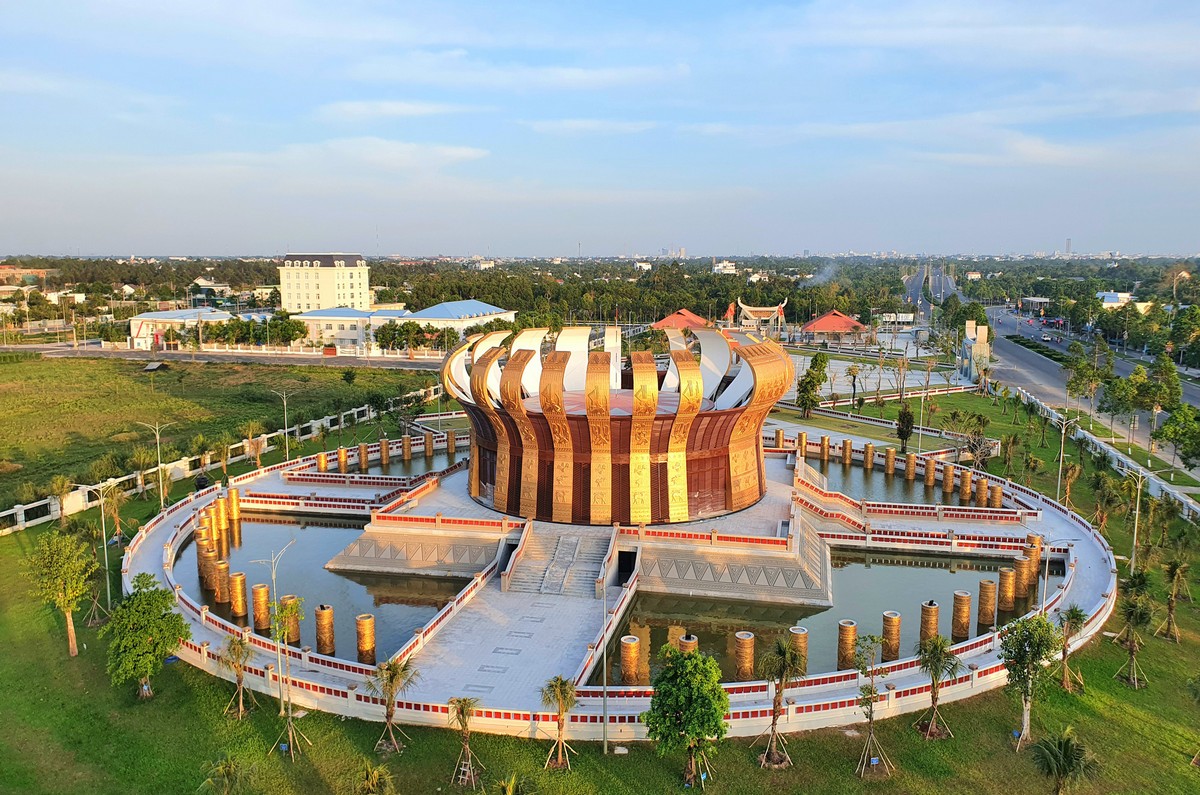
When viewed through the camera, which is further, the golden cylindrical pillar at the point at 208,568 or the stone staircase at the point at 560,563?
the golden cylindrical pillar at the point at 208,568

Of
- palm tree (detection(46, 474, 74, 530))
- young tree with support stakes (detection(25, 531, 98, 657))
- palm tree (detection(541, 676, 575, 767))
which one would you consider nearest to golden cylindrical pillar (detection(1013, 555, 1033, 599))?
palm tree (detection(541, 676, 575, 767))

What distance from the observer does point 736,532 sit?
33500 millimetres

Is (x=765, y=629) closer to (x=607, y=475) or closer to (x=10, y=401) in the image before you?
(x=607, y=475)

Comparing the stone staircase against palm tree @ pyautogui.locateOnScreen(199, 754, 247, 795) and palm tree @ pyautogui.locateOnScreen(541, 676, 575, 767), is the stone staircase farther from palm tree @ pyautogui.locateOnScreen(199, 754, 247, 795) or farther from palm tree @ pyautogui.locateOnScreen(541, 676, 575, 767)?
palm tree @ pyautogui.locateOnScreen(199, 754, 247, 795)

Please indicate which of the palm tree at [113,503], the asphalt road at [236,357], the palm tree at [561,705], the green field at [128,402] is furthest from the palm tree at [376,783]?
the asphalt road at [236,357]

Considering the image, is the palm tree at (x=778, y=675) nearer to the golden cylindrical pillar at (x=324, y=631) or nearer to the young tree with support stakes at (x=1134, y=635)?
the young tree with support stakes at (x=1134, y=635)

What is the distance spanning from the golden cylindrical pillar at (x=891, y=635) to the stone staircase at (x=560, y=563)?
9888 mm

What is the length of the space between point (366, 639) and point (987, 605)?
20.0m

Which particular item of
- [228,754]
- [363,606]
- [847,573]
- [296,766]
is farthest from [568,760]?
[847,573]

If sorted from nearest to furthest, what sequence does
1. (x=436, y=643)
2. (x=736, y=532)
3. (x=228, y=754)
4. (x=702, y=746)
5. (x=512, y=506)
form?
(x=702, y=746), (x=228, y=754), (x=436, y=643), (x=736, y=532), (x=512, y=506)

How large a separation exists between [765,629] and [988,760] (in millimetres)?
9408

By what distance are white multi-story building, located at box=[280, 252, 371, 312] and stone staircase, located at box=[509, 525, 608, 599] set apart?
102 metres

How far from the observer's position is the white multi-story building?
128m

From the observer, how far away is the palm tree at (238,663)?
2219 centimetres
